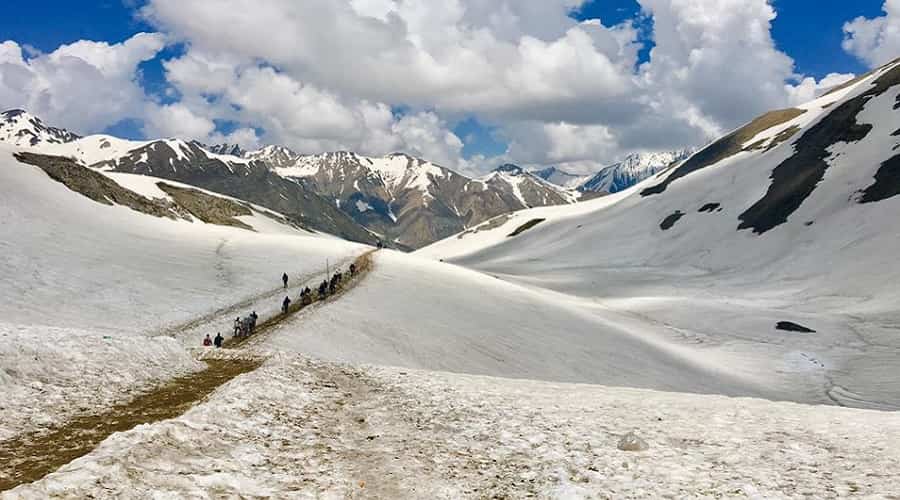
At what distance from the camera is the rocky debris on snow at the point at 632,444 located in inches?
482

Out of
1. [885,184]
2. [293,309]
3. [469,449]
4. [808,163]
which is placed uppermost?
[808,163]

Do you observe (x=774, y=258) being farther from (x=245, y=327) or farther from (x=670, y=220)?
(x=245, y=327)

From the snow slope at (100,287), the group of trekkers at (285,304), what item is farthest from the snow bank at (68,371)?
the group of trekkers at (285,304)

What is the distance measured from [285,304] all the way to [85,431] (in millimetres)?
29986

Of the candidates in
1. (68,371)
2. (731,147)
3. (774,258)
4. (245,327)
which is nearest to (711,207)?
(774,258)

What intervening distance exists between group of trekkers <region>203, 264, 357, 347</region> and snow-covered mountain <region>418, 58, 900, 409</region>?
31281 mm

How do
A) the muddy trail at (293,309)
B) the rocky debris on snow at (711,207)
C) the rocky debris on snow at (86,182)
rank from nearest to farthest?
the muddy trail at (293,309) < the rocky debris on snow at (86,182) < the rocky debris on snow at (711,207)

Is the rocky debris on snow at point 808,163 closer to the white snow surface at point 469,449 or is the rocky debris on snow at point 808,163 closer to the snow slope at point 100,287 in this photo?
the snow slope at point 100,287

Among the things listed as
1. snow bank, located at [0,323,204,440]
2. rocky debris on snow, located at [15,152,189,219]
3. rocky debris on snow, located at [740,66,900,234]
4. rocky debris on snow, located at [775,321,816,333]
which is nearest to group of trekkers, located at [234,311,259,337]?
snow bank, located at [0,323,204,440]

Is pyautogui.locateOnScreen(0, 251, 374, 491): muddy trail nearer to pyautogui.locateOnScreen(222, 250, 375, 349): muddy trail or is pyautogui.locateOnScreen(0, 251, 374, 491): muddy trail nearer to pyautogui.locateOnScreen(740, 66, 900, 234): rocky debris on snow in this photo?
pyautogui.locateOnScreen(222, 250, 375, 349): muddy trail

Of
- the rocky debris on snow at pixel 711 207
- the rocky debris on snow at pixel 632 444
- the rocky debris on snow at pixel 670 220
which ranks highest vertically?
the rocky debris on snow at pixel 711 207

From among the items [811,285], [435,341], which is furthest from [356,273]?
[811,285]

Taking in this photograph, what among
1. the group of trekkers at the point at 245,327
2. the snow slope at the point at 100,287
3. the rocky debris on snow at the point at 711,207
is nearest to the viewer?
the snow slope at the point at 100,287

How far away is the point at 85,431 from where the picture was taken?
12.3 metres
